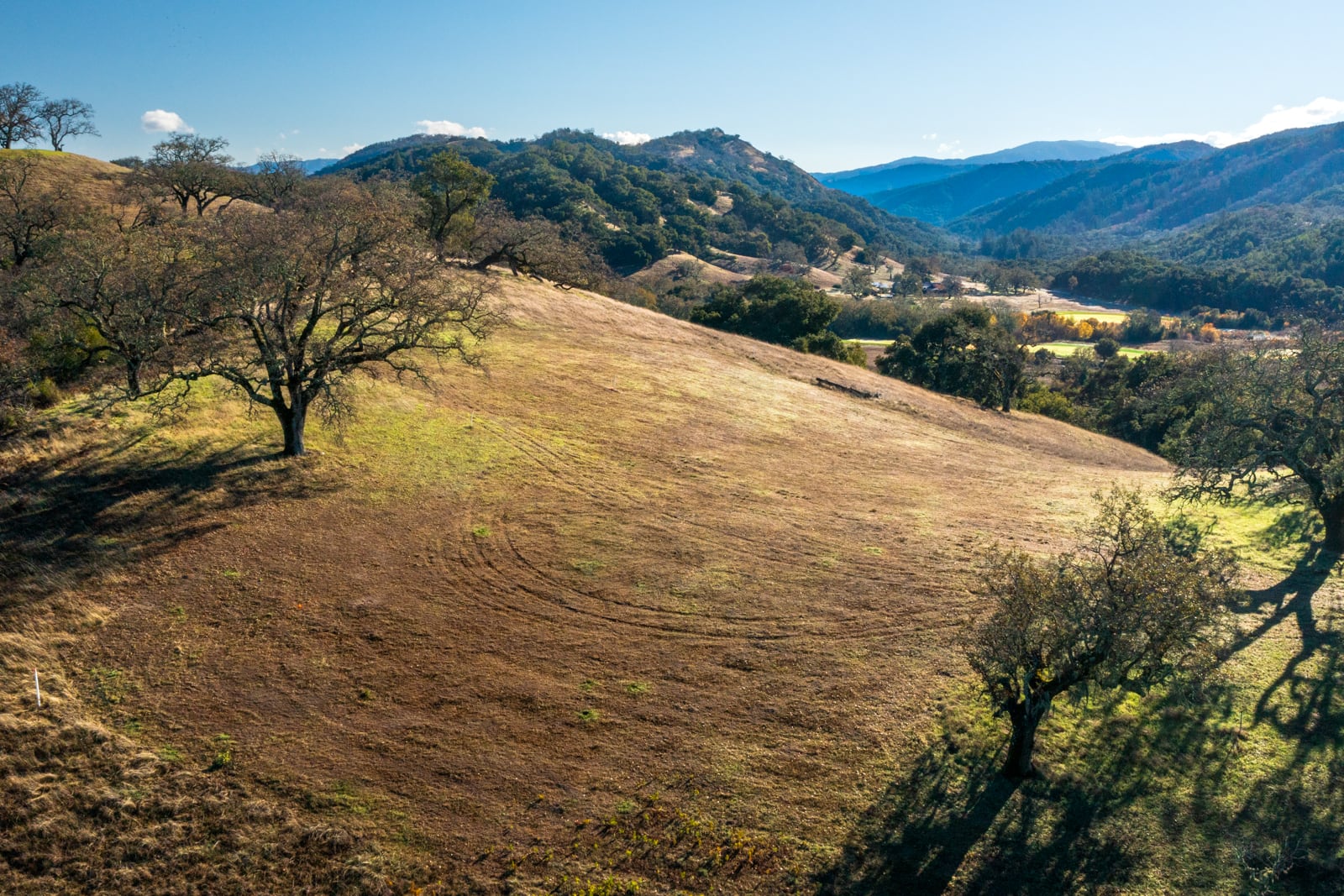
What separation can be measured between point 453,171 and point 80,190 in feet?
97.9

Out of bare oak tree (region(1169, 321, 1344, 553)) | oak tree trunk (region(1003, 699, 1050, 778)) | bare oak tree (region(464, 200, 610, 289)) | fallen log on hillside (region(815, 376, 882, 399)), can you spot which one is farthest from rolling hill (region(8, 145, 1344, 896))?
bare oak tree (region(464, 200, 610, 289))

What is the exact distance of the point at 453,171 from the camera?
58.8 m

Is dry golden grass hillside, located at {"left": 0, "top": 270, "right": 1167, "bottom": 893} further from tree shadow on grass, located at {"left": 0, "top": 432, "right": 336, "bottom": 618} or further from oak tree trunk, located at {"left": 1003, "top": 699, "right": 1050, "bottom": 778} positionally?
oak tree trunk, located at {"left": 1003, "top": 699, "right": 1050, "bottom": 778}

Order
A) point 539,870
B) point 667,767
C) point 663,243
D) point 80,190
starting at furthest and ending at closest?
point 663,243 < point 80,190 < point 667,767 < point 539,870

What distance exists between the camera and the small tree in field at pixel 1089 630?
13570 millimetres

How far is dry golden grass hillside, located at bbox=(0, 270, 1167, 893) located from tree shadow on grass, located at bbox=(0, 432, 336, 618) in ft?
0.36

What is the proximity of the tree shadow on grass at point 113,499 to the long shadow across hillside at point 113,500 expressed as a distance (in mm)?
25

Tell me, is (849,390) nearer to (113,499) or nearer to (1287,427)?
(1287,427)

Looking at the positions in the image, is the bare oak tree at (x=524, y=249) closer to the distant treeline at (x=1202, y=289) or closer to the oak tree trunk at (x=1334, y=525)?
the oak tree trunk at (x=1334, y=525)

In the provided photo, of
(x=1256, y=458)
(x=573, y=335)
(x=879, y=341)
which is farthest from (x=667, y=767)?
(x=879, y=341)

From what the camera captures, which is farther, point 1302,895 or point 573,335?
point 573,335

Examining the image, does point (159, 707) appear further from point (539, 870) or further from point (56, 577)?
point (539, 870)

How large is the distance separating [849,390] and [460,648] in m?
36.1

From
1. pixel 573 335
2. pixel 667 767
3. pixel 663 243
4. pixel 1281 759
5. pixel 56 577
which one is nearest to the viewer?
pixel 667 767
